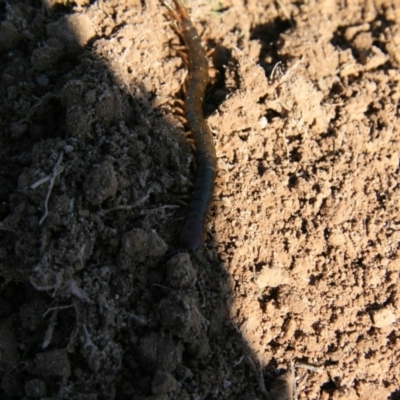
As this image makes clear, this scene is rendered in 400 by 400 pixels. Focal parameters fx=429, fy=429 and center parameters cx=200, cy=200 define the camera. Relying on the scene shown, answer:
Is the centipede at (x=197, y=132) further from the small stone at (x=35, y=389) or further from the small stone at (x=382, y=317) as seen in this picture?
the small stone at (x=382, y=317)

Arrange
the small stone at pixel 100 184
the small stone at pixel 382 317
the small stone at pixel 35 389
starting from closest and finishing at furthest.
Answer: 1. the small stone at pixel 35 389
2. the small stone at pixel 100 184
3. the small stone at pixel 382 317

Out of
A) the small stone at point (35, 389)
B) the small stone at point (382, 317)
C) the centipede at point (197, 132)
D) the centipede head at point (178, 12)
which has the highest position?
the centipede head at point (178, 12)

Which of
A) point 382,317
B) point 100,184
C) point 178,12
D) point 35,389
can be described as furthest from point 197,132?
point 35,389

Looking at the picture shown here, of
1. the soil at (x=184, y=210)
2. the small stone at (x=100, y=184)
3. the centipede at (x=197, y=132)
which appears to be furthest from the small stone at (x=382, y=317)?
the small stone at (x=100, y=184)

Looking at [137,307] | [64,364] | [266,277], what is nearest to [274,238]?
[266,277]

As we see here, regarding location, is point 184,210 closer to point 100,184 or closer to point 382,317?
point 100,184

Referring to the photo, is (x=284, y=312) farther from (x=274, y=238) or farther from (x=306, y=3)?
(x=306, y=3)
